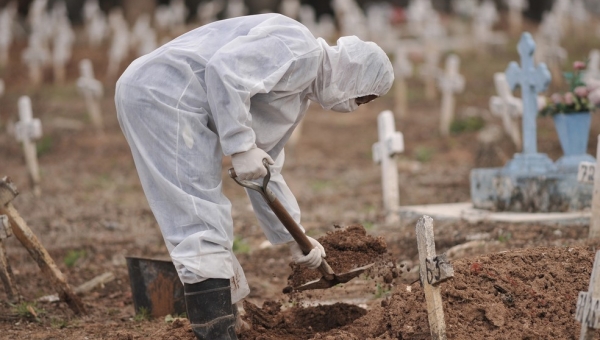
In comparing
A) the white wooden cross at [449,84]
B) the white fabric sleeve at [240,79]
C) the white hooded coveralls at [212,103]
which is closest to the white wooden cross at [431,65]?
the white wooden cross at [449,84]

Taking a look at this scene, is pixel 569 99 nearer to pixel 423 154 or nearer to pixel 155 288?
pixel 155 288

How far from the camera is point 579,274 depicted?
397 cm

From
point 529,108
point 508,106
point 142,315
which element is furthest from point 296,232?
point 508,106

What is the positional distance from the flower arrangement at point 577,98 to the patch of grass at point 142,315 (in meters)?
4.26

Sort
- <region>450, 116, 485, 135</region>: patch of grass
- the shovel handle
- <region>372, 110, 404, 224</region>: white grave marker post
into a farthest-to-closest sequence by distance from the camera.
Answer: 1. <region>450, 116, 485, 135</region>: patch of grass
2. <region>372, 110, 404, 224</region>: white grave marker post
3. the shovel handle

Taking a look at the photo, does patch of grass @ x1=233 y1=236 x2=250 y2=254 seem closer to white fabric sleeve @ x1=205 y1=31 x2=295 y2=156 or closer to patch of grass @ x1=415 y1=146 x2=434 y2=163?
white fabric sleeve @ x1=205 y1=31 x2=295 y2=156

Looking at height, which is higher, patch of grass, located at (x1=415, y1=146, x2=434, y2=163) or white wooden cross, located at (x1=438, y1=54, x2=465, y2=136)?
white wooden cross, located at (x1=438, y1=54, x2=465, y2=136)

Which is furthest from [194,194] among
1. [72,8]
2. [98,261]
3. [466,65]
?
[72,8]

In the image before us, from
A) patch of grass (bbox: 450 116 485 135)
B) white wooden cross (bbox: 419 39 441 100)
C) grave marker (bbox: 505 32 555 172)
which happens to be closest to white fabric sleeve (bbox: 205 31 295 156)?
grave marker (bbox: 505 32 555 172)

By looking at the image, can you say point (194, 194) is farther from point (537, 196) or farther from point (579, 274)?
point (537, 196)

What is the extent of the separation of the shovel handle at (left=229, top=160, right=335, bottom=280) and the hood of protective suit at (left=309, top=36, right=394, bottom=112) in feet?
1.65

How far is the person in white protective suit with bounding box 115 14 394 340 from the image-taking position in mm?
3494

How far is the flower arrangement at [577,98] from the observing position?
277 inches

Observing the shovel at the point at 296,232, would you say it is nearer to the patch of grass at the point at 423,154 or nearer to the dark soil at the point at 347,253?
the dark soil at the point at 347,253
